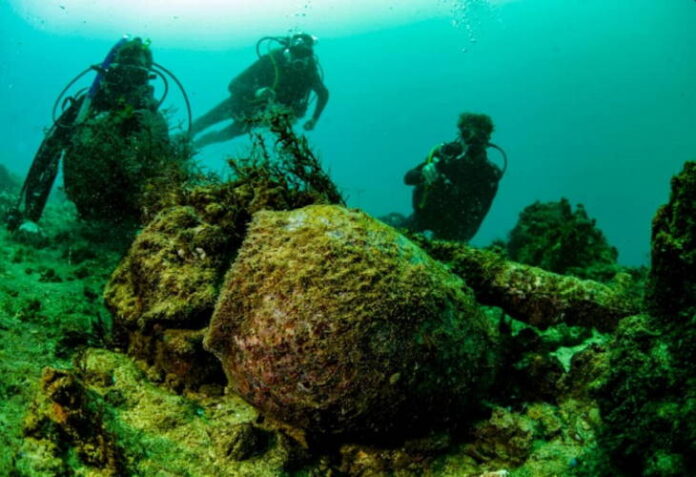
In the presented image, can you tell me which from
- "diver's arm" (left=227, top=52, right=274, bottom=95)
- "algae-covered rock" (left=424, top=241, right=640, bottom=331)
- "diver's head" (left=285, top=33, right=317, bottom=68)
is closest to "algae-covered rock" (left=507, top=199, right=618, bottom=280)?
"algae-covered rock" (left=424, top=241, right=640, bottom=331)

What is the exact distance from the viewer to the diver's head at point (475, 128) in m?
9.44

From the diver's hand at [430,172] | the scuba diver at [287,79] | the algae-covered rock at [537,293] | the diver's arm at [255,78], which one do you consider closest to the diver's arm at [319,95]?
the scuba diver at [287,79]

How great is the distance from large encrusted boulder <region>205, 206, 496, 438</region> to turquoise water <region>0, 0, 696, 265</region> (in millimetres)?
104238

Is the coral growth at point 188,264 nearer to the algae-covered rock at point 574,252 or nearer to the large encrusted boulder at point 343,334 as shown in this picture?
the large encrusted boulder at point 343,334

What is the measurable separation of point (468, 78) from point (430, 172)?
160339 millimetres

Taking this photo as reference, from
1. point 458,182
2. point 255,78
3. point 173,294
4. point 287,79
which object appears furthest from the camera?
point 255,78

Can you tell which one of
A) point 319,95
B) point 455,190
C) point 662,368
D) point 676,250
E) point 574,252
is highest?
point 319,95

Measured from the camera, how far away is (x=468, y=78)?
5920 inches

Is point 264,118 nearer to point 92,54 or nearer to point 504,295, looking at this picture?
point 504,295

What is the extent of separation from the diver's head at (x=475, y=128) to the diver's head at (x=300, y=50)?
657 cm

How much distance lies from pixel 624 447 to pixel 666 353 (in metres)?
0.57

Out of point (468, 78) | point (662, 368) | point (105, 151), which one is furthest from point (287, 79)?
point (468, 78)

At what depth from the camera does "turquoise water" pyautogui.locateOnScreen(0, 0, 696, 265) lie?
11200cm

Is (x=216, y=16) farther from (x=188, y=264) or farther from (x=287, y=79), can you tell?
(x=188, y=264)
